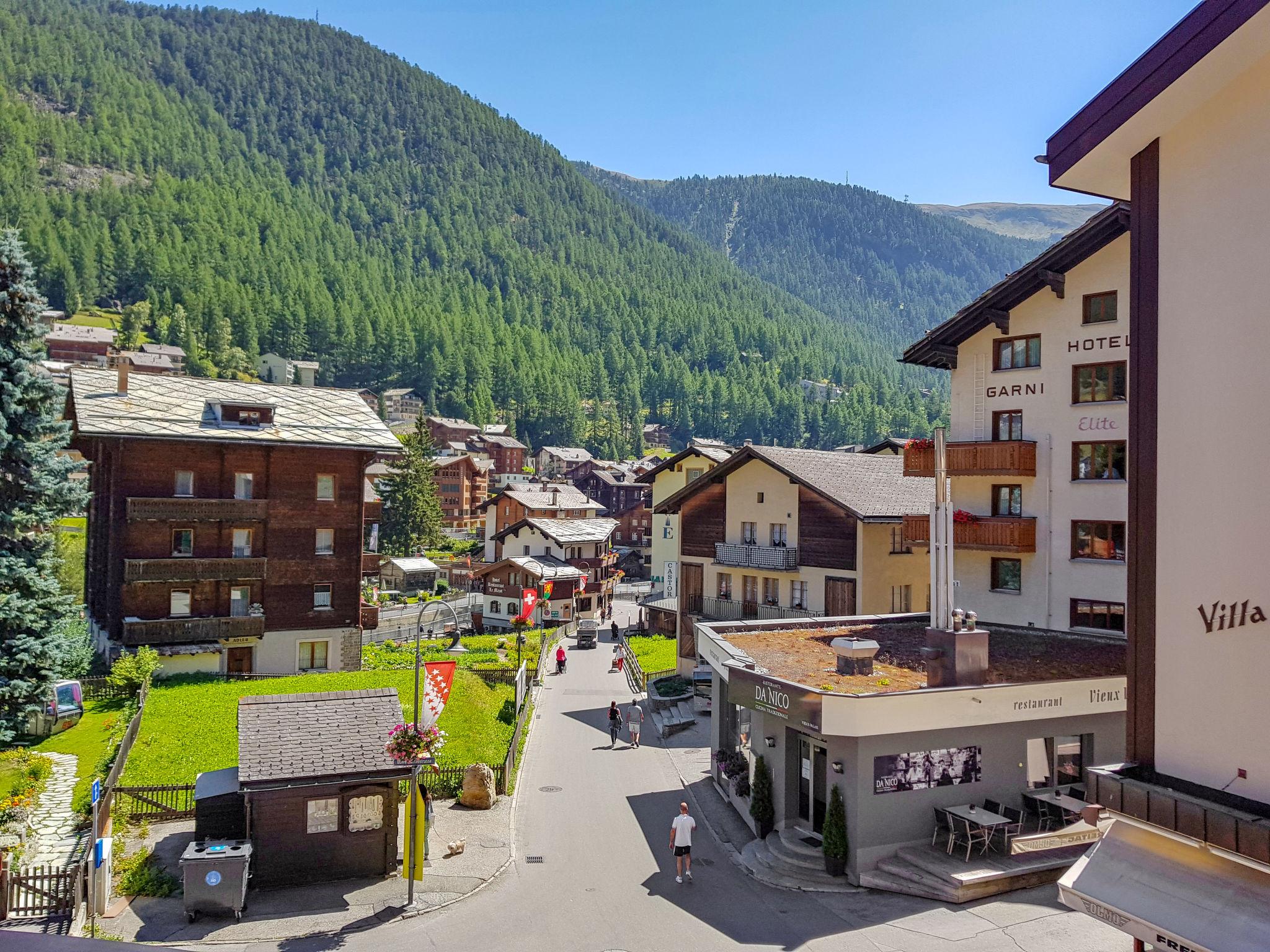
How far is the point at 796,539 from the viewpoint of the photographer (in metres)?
38.2

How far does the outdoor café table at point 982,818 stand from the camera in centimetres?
1792

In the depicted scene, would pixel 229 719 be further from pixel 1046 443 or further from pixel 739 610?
pixel 1046 443

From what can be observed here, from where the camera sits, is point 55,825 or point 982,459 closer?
point 55,825

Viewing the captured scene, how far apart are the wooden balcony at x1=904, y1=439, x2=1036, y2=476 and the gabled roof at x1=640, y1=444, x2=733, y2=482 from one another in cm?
2870

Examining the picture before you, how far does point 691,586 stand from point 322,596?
17379 millimetres

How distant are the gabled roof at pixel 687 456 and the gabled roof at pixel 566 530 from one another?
33.5 ft

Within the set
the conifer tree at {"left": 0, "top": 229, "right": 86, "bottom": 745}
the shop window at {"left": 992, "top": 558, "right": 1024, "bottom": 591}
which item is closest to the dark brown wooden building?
the conifer tree at {"left": 0, "top": 229, "right": 86, "bottom": 745}

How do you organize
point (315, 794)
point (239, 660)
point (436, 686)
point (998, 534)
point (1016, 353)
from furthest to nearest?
point (239, 660) < point (1016, 353) < point (998, 534) < point (436, 686) < point (315, 794)

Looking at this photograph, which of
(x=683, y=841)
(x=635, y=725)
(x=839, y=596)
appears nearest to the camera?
(x=683, y=841)

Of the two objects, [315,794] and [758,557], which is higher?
[758,557]

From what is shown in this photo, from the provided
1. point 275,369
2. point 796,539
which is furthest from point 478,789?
point 275,369

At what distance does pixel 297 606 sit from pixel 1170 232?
39778mm

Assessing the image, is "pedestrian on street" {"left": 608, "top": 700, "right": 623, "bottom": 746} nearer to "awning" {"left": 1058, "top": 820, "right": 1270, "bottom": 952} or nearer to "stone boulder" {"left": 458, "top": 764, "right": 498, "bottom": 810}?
"stone boulder" {"left": 458, "top": 764, "right": 498, "bottom": 810}

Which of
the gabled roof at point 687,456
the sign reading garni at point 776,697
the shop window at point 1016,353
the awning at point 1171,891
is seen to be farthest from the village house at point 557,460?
the awning at point 1171,891
